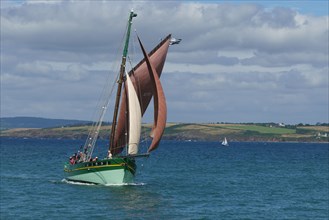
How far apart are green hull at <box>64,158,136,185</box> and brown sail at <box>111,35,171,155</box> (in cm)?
341

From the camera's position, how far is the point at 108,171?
75.2m

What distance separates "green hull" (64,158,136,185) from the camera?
7388 centimetres

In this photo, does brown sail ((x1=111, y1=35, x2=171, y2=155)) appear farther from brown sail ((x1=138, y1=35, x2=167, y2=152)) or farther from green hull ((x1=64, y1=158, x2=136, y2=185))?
brown sail ((x1=138, y1=35, x2=167, y2=152))

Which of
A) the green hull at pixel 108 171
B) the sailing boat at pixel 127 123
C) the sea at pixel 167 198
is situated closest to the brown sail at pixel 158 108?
the sailing boat at pixel 127 123

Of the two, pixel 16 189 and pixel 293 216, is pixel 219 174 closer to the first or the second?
pixel 16 189

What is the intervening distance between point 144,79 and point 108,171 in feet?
35.4

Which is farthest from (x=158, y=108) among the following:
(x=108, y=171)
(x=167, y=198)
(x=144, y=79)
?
(x=108, y=171)

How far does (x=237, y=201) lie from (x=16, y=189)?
80.3ft

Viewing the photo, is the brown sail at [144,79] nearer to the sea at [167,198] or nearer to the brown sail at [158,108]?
the brown sail at [158,108]

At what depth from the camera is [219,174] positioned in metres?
106

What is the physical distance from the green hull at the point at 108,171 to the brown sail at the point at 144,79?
3.41 meters

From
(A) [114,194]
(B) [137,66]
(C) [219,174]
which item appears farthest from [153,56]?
(C) [219,174]

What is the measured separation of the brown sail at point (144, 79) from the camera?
7469cm

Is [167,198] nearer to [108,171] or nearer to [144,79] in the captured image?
[108,171]
